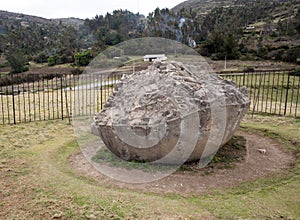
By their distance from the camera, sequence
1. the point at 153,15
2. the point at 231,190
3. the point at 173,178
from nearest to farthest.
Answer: the point at 231,190 < the point at 173,178 < the point at 153,15

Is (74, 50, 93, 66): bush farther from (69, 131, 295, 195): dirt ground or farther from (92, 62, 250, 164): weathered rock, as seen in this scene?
(92, 62, 250, 164): weathered rock

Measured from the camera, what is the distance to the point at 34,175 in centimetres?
615

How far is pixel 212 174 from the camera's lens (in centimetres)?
620

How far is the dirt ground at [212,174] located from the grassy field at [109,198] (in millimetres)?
170

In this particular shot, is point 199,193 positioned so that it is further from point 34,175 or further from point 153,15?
point 153,15

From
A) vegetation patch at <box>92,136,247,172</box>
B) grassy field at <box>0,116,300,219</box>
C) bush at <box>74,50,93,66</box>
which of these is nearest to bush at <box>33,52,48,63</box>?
bush at <box>74,50,93,66</box>

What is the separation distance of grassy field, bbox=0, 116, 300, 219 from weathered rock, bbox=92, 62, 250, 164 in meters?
1.10

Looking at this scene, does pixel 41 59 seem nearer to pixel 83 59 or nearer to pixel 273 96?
pixel 83 59

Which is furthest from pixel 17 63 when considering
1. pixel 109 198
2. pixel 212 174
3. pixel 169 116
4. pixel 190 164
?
pixel 109 198

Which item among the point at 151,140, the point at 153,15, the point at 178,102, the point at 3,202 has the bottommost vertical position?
the point at 3,202

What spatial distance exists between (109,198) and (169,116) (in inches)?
75.7

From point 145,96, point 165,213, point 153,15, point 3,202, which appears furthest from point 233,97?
point 153,15

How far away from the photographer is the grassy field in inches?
185

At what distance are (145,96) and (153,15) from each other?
51.4m
